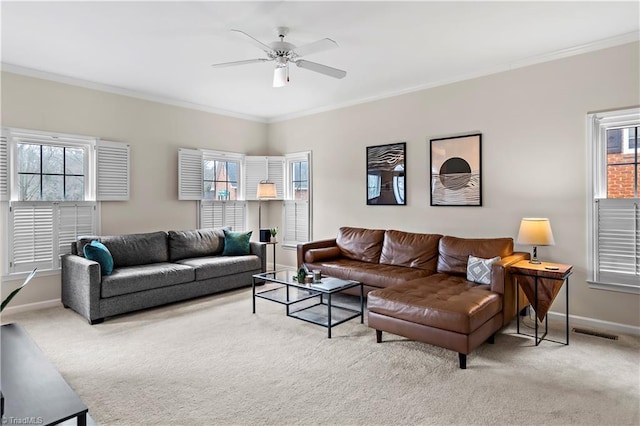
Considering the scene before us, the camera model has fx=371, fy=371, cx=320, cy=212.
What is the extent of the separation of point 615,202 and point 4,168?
6.42 metres

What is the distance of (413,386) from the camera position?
8.39 ft

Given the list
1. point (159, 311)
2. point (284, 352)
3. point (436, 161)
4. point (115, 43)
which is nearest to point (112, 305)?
point (159, 311)

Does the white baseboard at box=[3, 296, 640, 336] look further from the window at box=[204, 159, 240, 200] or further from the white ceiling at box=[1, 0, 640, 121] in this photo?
the white ceiling at box=[1, 0, 640, 121]

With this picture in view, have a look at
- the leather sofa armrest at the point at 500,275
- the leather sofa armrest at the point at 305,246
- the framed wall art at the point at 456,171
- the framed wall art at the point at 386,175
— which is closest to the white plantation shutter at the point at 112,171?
the leather sofa armrest at the point at 305,246

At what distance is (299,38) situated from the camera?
3.55 metres

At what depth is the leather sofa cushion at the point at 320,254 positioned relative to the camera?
497 centimetres

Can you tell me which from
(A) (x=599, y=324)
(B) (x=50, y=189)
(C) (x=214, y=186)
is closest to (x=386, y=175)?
(C) (x=214, y=186)

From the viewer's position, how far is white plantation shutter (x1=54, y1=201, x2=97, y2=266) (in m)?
4.55

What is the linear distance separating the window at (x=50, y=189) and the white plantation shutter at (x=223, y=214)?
133 cm

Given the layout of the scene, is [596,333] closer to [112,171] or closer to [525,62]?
[525,62]

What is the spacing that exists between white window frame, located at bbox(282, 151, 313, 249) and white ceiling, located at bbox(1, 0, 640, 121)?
1.65 meters

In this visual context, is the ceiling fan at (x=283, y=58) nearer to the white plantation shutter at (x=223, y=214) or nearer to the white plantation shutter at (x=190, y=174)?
the white plantation shutter at (x=190, y=174)

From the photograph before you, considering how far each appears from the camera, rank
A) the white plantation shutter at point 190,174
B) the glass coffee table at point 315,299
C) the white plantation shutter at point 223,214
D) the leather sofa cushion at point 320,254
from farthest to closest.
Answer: the white plantation shutter at point 223,214
the white plantation shutter at point 190,174
the leather sofa cushion at point 320,254
the glass coffee table at point 315,299
